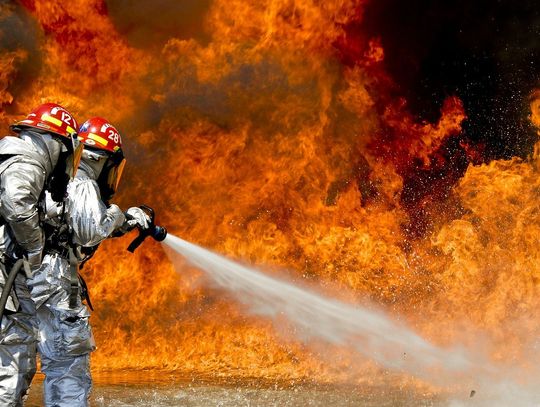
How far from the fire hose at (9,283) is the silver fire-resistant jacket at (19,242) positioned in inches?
2.3

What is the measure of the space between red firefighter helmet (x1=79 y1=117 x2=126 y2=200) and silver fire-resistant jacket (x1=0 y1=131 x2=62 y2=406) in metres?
0.76

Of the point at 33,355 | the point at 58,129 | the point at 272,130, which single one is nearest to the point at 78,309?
the point at 33,355

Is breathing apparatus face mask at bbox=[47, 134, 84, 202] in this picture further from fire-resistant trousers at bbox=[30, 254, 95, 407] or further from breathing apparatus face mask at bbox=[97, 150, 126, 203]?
breathing apparatus face mask at bbox=[97, 150, 126, 203]

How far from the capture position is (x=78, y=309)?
4.30 metres

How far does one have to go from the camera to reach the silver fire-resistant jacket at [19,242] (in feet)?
12.0

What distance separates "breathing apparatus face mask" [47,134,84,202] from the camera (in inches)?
163

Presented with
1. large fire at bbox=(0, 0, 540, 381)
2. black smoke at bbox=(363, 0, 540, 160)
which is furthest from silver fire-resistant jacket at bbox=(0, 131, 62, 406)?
black smoke at bbox=(363, 0, 540, 160)

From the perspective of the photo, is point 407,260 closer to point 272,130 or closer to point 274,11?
point 272,130

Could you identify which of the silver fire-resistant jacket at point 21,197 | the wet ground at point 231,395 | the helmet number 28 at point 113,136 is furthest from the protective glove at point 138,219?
the wet ground at point 231,395

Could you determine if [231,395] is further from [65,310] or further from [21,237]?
[21,237]

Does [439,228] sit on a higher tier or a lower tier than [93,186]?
higher

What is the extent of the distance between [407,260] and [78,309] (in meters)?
5.82

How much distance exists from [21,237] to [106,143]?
1183mm

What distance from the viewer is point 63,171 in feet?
13.6
